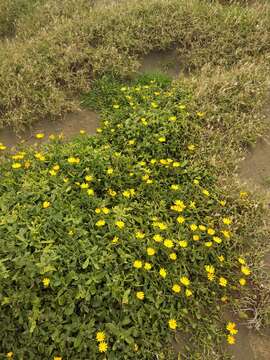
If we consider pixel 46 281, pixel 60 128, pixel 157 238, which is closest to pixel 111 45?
pixel 60 128

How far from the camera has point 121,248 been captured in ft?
11.1

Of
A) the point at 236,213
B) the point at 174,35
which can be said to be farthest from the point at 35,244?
the point at 174,35

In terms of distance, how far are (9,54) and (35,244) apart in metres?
4.33

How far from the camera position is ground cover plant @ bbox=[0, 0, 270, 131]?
5.59 m

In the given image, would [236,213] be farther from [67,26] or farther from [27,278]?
[67,26]

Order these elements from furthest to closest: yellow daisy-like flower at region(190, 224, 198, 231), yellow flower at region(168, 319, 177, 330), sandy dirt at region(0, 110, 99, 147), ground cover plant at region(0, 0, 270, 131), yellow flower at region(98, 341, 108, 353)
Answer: ground cover plant at region(0, 0, 270, 131)
sandy dirt at region(0, 110, 99, 147)
yellow daisy-like flower at region(190, 224, 198, 231)
yellow flower at region(168, 319, 177, 330)
yellow flower at region(98, 341, 108, 353)

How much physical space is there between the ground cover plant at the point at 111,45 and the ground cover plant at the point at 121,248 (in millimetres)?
1274

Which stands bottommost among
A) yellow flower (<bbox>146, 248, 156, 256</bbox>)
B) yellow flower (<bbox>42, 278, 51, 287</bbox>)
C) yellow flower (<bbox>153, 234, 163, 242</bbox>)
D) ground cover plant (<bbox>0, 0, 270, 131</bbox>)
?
yellow flower (<bbox>42, 278, 51, 287</bbox>)

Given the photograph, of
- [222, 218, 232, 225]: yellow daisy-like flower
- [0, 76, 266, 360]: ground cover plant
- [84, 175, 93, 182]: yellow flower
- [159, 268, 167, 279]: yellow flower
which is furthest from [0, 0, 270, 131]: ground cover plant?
[159, 268, 167, 279]: yellow flower

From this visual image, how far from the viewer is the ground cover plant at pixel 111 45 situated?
559 centimetres

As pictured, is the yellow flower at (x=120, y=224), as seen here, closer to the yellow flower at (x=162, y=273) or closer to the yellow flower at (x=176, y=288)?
the yellow flower at (x=162, y=273)

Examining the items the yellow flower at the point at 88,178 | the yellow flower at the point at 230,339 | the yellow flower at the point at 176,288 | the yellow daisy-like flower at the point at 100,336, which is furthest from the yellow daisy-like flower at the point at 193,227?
the yellow daisy-like flower at the point at 100,336

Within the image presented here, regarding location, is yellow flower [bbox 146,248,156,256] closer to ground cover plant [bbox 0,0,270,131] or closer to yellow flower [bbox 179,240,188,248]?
yellow flower [bbox 179,240,188,248]

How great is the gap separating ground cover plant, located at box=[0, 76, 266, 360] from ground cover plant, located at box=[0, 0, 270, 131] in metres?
1.27
